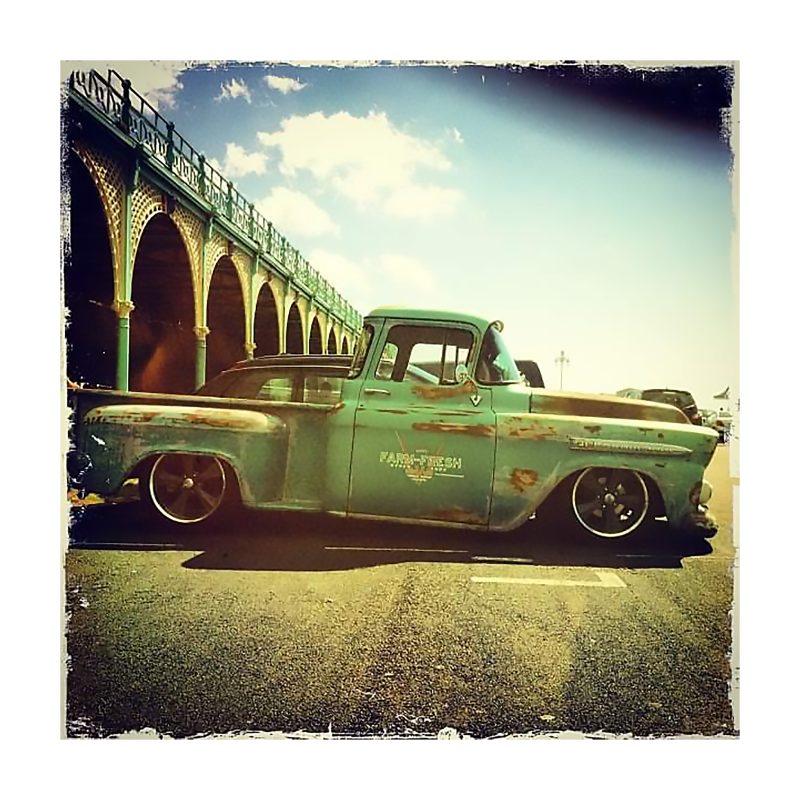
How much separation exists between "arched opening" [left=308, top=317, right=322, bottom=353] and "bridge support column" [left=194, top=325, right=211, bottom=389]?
1.75ft

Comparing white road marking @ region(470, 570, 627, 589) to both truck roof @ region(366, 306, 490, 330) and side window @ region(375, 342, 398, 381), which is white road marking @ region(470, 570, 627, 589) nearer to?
side window @ region(375, 342, 398, 381)

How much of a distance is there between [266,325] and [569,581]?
1.99 meters

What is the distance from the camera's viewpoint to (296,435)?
146 inches

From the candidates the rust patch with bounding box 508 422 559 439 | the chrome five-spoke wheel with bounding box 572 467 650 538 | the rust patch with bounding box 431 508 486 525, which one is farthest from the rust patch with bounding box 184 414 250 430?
the chrome five-spoke wheel with bounding box 572 467 650 538

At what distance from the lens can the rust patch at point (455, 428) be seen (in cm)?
370

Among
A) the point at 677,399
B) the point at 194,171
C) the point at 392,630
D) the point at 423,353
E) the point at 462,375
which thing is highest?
the point at 194,171

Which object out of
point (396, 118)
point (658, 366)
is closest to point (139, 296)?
point (396, 118)

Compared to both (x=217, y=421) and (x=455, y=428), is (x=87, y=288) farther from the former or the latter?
(x=455, y=428)

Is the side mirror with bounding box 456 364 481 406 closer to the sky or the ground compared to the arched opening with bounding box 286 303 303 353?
closer to the ground

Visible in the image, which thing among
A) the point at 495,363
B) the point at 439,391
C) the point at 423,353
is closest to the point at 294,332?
the point at 423,353

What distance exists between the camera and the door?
146 inches

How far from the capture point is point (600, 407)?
3693mm

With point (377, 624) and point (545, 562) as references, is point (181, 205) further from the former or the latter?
point (545, 562)

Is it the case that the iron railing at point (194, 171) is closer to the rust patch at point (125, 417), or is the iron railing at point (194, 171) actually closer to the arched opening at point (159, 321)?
the arched opening at point (159, 321)
